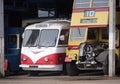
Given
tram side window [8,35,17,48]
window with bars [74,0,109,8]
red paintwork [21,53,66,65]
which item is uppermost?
window with bars [74,0,109,8]

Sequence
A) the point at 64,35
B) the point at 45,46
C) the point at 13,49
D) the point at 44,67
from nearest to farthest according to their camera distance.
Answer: the point at 44,67, the point at 45,46, the point at 64,35, the point at 13,49

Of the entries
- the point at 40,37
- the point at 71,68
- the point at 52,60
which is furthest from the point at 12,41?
the point at 71,68

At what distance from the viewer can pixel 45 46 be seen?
2366 centimetres

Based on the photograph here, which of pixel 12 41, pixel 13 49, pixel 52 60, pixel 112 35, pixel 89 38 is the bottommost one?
pixel 52 60

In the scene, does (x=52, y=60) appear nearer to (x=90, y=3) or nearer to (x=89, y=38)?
(x=89, y=38)

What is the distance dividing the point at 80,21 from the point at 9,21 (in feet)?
22.6

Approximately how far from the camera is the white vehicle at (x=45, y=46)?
918 inches

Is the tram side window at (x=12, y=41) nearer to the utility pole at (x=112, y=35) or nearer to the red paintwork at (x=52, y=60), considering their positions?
the red paintwork at (x=52, y=60)

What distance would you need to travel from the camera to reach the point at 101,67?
74.0ft

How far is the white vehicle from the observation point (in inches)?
918

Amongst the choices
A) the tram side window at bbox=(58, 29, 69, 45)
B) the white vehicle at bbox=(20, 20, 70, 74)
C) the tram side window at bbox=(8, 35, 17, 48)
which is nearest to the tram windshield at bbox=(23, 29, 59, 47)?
the white vehicle at bbox=(20, 20, 70, 74)

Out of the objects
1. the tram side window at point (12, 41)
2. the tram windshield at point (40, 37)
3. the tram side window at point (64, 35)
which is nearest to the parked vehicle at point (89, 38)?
the tram side window at point (64, 35)

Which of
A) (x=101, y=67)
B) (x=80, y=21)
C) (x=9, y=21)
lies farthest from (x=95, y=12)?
(x=9, y=21)

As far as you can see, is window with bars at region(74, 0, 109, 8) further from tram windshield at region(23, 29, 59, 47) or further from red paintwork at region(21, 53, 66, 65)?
red paintwork at region(21, 53, 66, 65)
